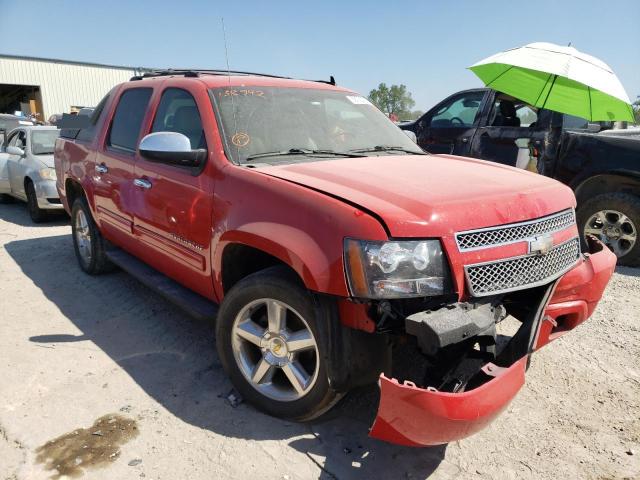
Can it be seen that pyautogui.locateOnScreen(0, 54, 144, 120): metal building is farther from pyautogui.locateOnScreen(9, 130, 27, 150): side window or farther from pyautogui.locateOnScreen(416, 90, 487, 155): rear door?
pyautogui.locateOnScreen(416, 90, 487, 155): rear door

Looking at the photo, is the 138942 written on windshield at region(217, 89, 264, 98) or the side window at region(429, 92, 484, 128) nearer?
the 138942 written on windshield at region(217, 89, 264, 98)

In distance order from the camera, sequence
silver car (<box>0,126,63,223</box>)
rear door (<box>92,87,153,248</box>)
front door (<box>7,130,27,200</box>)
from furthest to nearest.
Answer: front door (<box>7,130,27,200</box>) → silver car (<box>0,126,63,223</box>) → rear door (<box>92,87,153,248</box>)

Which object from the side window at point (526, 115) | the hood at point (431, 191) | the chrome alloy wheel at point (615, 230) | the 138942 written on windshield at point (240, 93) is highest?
the 138942 written on windshield at point (240, 93)

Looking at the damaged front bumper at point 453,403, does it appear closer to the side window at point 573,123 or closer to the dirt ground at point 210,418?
the dirt ground at point 210,418

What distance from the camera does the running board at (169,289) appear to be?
315cm

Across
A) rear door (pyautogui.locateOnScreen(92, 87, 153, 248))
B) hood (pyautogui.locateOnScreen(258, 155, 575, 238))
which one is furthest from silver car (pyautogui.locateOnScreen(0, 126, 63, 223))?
hood (pyautogui.locateOnScreen(258, 155, 575, 238))

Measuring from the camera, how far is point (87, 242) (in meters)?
4.97

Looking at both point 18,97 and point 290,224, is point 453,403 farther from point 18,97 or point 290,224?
point 18,97

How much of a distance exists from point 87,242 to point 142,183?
1.81 m

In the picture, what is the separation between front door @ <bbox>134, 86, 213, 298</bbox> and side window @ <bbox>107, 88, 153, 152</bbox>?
0.98 ft

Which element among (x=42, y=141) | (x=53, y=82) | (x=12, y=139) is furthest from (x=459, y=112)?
(x=53, y=82)

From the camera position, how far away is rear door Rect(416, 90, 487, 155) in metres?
6.80

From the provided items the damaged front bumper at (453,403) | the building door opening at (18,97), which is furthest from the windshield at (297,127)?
the building door opening at (18,97)

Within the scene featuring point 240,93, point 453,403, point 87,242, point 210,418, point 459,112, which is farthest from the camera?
point 459,112
